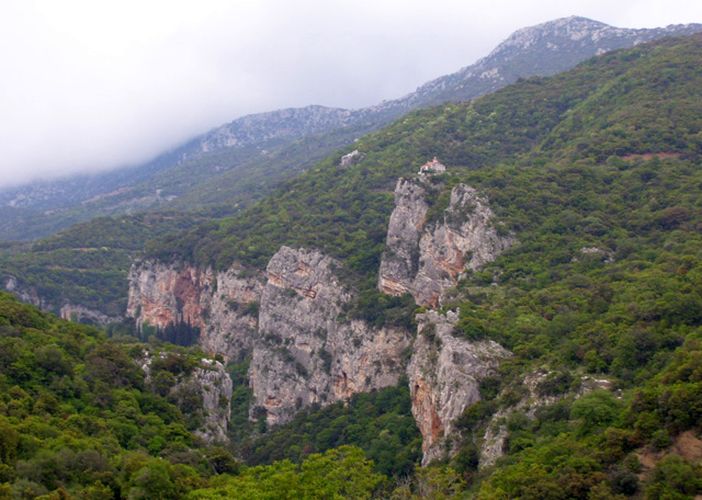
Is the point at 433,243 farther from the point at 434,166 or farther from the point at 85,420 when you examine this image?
the point at 85,420

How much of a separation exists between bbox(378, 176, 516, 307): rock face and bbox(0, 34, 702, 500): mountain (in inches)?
8.8

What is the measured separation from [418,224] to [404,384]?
17343 mm

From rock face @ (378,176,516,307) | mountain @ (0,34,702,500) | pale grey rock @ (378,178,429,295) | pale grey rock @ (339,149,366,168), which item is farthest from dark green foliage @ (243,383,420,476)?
pale grey rock @ (339,149,366,168)

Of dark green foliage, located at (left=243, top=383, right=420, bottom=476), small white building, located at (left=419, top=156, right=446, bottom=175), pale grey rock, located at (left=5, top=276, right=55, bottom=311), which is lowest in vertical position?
dark green foliage, located at (left=243, top=383, right=420, bottom=476)

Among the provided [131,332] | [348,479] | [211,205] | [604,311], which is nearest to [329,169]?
[131,332]

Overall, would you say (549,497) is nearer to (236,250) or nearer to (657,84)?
(657,84)

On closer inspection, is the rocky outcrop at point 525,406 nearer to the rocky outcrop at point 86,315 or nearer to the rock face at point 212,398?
the rock face at point 212,398

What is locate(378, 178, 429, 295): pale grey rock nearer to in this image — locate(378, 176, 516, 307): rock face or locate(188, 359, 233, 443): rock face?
locate(378, 176, 516, 307): rock face

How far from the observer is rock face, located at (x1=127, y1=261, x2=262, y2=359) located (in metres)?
95.0

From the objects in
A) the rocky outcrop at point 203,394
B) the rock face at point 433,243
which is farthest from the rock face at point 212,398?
the rock face at point 433,243

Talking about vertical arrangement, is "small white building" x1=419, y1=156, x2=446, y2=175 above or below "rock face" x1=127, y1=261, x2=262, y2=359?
above

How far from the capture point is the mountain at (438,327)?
98.1 feet

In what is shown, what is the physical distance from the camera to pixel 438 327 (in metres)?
51.0

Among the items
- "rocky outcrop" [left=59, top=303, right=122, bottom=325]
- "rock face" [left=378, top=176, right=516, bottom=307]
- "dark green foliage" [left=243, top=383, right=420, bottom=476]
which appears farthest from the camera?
"rocky outcrop" [left=59, top=303, right=122, bottom=325]
